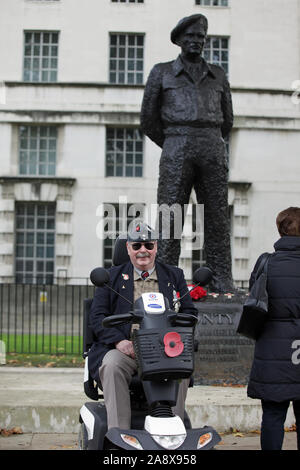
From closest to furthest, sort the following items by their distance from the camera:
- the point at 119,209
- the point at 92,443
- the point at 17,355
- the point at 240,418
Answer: the point at 92,443
the point at 240,418
the point at 17,355
the point at 119,209

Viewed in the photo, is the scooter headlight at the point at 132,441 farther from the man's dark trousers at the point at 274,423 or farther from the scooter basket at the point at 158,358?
the man's dark trousers at the point at 274,423

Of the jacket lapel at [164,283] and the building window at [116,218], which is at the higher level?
the building window at [116,218]

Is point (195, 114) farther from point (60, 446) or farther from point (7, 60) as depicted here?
point (7, 60)

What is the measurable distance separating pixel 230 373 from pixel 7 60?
1899cm

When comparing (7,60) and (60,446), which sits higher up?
(7,60)

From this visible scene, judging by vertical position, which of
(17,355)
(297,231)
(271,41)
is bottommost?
(17,355)

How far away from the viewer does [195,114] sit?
343 inches

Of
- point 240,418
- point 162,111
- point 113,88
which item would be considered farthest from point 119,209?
point 240,418

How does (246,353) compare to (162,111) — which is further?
(162,111)

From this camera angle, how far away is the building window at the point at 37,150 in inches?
950

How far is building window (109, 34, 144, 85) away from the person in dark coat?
20.3 m

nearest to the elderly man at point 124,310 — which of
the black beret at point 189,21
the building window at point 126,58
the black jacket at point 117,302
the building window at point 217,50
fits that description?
the black jacket at point 117,302

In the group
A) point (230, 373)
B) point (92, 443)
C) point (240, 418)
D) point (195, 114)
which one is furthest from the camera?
point (195, 114)

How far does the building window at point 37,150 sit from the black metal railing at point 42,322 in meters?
4.02
